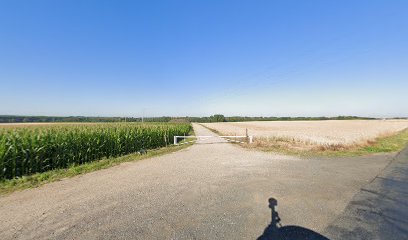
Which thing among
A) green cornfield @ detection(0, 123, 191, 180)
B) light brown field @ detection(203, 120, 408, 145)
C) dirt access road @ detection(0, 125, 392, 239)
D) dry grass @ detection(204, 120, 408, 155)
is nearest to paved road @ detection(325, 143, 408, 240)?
dirt access road @ detection(0, 125, 392, 239)

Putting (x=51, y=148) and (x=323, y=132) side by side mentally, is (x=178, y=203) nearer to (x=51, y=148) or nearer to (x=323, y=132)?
(x=51, y=148)

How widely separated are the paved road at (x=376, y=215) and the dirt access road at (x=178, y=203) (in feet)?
0.73

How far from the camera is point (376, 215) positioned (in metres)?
4.34

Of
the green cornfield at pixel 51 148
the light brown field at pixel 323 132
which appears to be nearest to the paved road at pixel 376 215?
the green cornfield at pixel 51 148

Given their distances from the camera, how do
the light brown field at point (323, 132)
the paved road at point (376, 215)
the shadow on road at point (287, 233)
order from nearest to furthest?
the shadow on road at point (287, 233) < the paved road at point (376, 215) < the light brown field at point (323, 132)

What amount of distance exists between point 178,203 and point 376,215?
4.43 m

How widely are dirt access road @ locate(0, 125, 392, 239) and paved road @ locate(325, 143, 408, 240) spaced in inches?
8.7

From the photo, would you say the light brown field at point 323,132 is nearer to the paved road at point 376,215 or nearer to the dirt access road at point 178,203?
the paved road at point 376,215

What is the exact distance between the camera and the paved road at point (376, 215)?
3.68 metres

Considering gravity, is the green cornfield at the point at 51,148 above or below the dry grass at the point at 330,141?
above

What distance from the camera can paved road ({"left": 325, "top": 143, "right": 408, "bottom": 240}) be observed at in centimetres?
368

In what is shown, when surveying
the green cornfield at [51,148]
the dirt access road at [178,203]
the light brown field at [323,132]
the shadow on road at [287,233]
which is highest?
the green cornfield at [51,148]

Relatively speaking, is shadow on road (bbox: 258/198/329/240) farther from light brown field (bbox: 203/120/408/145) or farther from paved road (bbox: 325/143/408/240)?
light brown field (bbox: 203/120/408/145)

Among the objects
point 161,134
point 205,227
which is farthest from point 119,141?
point 205,227
